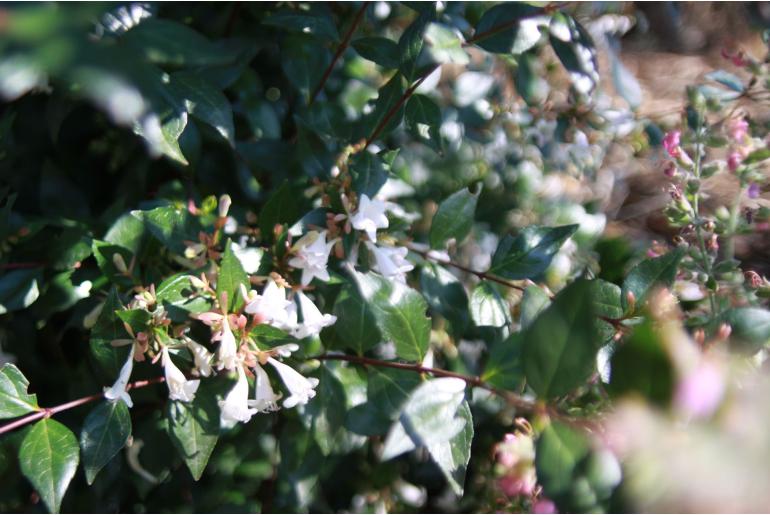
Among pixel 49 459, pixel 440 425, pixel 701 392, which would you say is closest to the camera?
pixel 701 392

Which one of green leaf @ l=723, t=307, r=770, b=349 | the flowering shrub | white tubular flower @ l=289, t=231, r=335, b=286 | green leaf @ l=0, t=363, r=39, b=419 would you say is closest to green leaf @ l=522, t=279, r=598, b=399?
the flowering shrub

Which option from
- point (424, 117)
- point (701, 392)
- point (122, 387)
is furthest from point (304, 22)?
point (701, 392)

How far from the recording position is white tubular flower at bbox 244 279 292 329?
0.77 m

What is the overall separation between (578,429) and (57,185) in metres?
0.95

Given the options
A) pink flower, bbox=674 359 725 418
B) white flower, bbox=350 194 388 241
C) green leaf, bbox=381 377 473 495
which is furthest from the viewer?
white flower, bbox=350 194 388 241

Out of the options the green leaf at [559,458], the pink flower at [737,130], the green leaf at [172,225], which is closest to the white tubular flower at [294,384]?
the green leaf at [172,225]

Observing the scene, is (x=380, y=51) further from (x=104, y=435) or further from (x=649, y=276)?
(x=104, y=435)

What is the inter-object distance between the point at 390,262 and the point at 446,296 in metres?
0.15

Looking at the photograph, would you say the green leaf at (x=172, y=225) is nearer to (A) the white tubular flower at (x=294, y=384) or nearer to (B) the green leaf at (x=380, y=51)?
(A) the white tubular flower at (x=294, y=384)

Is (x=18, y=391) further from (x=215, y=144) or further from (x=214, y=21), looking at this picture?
(x=214, y=21)

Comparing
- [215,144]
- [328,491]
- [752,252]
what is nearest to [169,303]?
[215,144]

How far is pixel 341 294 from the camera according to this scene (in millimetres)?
909

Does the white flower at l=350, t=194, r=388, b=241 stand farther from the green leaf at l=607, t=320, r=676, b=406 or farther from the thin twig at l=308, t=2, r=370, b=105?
the green leaf at l=607, t=320, r=676, b=406

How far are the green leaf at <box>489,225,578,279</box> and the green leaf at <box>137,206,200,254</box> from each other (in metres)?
0.42
